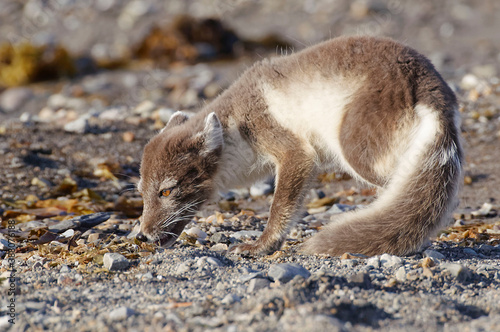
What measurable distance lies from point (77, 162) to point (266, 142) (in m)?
2.78

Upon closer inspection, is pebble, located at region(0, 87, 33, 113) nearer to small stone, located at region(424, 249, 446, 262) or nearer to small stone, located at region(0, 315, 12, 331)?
small stone, located at region(0, 315, 12, 331)

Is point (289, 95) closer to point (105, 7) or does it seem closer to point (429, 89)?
point (429, 89)

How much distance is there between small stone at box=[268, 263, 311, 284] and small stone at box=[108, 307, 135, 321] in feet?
2.53

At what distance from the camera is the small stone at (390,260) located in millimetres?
3242

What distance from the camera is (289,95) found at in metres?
4.09

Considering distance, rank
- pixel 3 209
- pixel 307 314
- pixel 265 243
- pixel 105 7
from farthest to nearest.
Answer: pixel 105 7, pixel 3 209, pixel 265 243, pixel 307 314

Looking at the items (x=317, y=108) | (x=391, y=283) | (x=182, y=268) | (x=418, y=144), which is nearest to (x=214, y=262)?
(x=182, y=268)

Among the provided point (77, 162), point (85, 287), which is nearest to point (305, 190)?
point (85, 287)

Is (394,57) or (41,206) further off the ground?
(394,57)

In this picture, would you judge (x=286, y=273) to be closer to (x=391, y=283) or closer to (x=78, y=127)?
(x=391, y=283)

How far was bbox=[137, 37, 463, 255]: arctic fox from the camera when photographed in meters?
3.53

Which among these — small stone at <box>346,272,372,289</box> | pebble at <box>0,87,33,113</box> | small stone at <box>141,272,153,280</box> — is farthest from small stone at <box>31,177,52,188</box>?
pebble at <box>0,87,33,113</box>

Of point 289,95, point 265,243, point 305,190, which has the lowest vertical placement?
point 265,243

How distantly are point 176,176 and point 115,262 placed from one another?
0.90m
